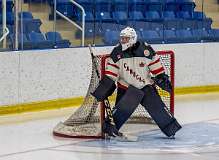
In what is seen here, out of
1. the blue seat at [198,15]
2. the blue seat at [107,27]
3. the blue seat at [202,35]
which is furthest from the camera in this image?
the blue seat at [198,15]

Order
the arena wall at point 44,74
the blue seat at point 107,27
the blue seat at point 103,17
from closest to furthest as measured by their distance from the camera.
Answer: the arena wall at point 44,74 → the blue seat at point 107,27 → the blue seat at point 103,17

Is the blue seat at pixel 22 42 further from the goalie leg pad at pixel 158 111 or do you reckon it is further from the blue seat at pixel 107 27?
the goalie leg pad at pixel 158 111

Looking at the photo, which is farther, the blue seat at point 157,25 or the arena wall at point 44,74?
the blue seat at point 157,25

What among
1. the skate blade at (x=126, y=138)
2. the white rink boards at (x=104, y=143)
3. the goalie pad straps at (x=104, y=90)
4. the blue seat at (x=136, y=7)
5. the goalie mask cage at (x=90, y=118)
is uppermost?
the blue seat at (x=136, y=7)

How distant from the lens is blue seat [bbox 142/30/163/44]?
952 cm

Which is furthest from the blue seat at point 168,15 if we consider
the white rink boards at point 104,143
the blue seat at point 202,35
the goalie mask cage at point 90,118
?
the goalie mask cage at point 90,118

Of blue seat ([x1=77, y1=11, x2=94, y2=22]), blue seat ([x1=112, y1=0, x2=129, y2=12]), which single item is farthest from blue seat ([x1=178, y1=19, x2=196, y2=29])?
blue seat ([x1=77, y1=11, x2=94, y2=22])

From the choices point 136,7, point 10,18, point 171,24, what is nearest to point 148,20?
point 136,7

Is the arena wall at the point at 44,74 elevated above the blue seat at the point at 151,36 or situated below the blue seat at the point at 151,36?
below

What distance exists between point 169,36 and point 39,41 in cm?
236

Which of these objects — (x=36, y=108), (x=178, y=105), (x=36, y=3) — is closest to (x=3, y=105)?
(x=36, y=108)

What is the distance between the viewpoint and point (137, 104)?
6293 millimetres

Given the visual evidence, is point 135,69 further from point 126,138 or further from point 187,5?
point 187,5

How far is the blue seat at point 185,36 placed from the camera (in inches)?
385
